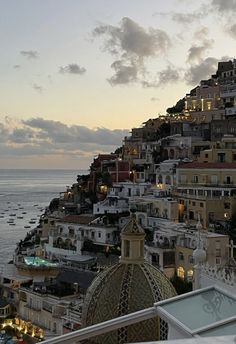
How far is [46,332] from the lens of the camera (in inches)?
985

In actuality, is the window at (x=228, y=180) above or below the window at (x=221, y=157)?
below

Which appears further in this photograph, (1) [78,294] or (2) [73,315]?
(1) [78,294]

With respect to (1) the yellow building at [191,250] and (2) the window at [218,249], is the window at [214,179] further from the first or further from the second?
(2) the window at [218,249]

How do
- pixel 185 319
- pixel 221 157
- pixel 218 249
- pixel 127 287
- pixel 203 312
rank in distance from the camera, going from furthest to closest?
pixel 221 157 → pixel 218 249 → pixel 127 287 → pixel 203 312 → pixel 185 319

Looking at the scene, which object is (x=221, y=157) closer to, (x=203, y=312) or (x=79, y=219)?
(x=79, y=219)

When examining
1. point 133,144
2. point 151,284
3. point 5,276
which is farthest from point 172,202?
point 151,284

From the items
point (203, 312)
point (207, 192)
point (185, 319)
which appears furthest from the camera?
point (207, 192)

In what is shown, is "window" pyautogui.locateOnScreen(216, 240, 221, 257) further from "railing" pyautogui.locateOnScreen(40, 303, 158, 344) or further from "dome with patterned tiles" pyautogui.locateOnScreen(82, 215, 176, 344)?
"railing" pyautogui.locateOnScreen(40, 303, 158, 344)

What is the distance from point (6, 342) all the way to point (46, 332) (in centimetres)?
237

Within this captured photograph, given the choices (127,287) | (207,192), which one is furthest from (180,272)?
(127,287)

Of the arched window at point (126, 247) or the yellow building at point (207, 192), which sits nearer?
the arched window at point (126, 247)

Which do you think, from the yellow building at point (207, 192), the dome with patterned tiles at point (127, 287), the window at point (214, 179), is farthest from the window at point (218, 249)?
the dome with patterned tiles at point (127, 287)

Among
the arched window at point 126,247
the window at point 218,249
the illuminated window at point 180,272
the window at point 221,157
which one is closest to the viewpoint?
the arched window at point 126,247

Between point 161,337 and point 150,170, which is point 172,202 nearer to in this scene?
point 150,170
